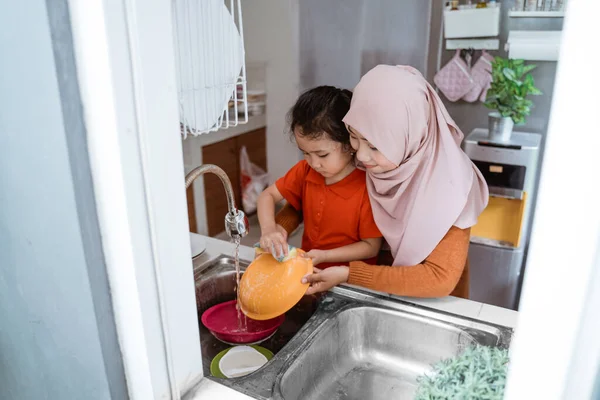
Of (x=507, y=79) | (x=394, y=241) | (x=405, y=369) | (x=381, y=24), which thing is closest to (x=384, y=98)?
(x=394, y=241)

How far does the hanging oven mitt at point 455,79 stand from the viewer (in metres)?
2.55

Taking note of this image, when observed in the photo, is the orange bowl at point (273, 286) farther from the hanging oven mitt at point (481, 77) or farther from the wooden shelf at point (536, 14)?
the wooden shelf at point (536, 14)

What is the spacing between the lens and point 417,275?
3.42ft

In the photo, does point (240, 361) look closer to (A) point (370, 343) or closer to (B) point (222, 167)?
(A) point (370, 343)

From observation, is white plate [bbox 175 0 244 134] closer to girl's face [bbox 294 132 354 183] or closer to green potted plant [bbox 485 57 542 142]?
girl's face [bbox 294 132 354 183]

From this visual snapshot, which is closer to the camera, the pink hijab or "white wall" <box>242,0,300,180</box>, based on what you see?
the pink hijab

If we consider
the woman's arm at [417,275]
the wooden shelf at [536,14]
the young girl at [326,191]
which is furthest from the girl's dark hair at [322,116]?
the wooden shelf at [536,14]

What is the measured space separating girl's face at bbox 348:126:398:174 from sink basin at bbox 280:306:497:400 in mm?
333

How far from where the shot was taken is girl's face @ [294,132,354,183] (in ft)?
3.99

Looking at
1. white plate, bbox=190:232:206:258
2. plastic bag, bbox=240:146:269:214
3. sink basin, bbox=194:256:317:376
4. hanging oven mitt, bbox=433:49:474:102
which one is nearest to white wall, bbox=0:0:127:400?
sink basin, bbox=194:256:317:376

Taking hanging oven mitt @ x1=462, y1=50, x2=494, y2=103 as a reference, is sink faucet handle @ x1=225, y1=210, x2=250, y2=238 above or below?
below

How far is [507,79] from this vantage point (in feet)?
7.14

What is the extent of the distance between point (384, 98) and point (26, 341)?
2.81ft

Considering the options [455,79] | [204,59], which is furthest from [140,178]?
[455,79]
